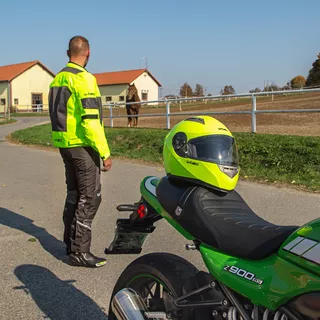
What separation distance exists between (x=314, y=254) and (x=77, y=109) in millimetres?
3088

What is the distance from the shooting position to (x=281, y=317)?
1.86m

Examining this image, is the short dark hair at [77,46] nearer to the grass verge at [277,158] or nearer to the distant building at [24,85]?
the grass verge at [277,158]

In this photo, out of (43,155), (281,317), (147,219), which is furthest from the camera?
(43,155)

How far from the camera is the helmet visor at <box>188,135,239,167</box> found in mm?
2432

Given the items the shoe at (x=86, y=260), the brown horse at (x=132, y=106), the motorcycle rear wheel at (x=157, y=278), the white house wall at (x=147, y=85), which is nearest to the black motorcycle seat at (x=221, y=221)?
the motorcycle rear wheel at (x=157, y=278)

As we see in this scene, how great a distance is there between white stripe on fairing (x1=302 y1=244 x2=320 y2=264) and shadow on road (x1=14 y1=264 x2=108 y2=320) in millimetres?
2087

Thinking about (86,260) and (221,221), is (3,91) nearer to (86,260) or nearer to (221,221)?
(86,260)

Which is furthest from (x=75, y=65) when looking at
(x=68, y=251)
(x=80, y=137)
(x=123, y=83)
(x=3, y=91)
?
(x=123, y=83)

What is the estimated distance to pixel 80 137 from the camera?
4379 millimetres

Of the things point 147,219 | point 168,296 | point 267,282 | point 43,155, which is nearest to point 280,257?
point 267,282

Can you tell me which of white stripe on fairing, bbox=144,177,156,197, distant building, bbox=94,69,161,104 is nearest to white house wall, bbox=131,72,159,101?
Answer: distant building, bbox=94,69,161,104

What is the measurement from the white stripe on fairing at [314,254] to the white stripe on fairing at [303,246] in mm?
18

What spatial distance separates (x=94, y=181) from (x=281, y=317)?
2.89m

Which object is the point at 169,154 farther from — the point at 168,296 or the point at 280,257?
the point at 280,257
